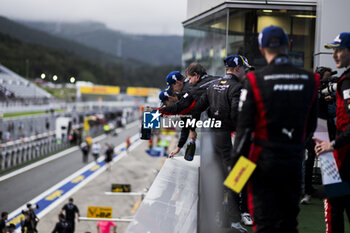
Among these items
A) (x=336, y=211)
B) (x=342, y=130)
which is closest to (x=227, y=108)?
(x=342, y=130)

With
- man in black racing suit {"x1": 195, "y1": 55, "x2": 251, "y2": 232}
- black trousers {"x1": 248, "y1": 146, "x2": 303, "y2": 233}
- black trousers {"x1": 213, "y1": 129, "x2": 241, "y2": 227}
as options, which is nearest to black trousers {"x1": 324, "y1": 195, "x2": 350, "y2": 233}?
black trousers {"x1": 248, "y1": 146, "x2": 303, "y2": 233}

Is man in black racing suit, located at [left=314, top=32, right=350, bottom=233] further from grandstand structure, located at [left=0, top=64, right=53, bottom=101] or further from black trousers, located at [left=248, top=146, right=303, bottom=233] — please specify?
grandstand structure, located at [left=0, top=64, right=53, bottom=101]

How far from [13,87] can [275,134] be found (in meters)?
40.8

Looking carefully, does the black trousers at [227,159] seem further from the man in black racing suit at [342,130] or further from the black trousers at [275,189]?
the black trousers at [275,189]

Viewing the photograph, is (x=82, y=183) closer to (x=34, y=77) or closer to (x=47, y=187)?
(x=47, y=187)

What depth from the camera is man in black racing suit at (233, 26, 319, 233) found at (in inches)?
94.2

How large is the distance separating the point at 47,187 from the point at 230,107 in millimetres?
20477

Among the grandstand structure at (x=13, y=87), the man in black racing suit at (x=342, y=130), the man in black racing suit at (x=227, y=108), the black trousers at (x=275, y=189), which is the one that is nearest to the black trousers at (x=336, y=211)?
the man in black racing suit at (x=342, y=130)

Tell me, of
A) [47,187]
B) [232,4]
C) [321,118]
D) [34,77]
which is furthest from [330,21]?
[34,77]

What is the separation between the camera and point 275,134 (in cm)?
241

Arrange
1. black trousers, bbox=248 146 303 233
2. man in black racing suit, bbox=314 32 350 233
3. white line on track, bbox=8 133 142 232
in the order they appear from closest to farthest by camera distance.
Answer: black trousers, bbox=248 146 303 233 < man in black racing suit, bbox=314 32 350 233 < white line on track, bbox=8 133 142 232

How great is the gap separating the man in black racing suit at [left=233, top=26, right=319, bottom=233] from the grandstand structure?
122ft

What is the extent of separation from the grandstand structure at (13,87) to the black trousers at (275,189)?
37071 millimetres

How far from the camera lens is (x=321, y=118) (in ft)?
12.5
